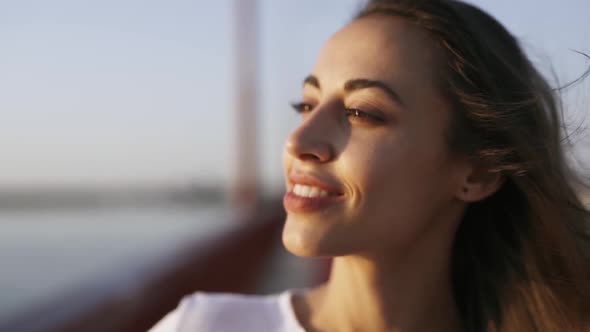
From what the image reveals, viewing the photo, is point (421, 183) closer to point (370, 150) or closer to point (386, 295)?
point (370, 150)

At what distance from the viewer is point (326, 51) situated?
2152 mm

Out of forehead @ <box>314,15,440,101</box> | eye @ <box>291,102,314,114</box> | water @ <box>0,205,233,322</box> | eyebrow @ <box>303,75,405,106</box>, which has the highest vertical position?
forehead @ <box>314,15,440,101</box>

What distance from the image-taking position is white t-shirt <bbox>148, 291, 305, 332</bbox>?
83.7 inches

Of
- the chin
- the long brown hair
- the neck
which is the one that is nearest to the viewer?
the chin

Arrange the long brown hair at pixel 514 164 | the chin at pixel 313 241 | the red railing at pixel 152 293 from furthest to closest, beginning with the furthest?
1. the red railing at pixel 152 293
2. the long brown hair at pixel 514 164
3. the chin at pixel 313 241

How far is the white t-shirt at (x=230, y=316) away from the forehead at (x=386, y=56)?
75cm

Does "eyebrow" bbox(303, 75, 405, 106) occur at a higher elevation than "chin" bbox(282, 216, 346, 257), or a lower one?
higher

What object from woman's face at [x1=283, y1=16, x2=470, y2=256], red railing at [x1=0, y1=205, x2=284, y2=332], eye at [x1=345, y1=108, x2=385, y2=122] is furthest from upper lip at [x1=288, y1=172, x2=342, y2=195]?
red railing at [x1=0, y1=205, x2=284, y2=332]

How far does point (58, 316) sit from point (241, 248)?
4.81m

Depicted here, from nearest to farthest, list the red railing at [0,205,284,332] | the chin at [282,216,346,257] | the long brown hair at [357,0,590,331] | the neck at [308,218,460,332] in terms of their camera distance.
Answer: the chin at [282,216,346,257]
the long brown hair at [357,0,590,331]
the neck at [308,218,460,332]
the red railing at [0,205,284,332]

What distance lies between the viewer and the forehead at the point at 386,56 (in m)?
2.00

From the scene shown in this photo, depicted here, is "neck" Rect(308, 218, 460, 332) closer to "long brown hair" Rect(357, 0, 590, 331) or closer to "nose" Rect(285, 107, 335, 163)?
"long brown hair" Rect(357, 0, 590, 331)

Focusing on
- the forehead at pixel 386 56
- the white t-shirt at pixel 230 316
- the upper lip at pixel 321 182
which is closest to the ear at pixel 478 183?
the forehead at pixel 386 56

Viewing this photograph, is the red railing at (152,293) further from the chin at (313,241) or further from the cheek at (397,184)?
the cheek at (397,184)
